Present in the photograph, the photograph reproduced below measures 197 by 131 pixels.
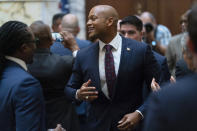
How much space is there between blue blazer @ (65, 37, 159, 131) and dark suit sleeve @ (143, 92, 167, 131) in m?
1.70

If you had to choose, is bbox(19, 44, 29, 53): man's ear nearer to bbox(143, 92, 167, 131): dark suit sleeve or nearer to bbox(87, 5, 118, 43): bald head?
bbox(87, 5, 118, 43): bald head

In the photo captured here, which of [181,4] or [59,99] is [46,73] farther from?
[181,4]

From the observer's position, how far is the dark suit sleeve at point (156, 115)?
71.7 inches

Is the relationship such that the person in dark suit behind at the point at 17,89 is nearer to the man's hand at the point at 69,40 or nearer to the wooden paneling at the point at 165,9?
the man's hand at the point at 69,40

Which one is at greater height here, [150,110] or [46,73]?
[150,110]

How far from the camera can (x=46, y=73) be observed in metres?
3.79

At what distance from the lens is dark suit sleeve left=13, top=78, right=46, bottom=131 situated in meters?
2.80

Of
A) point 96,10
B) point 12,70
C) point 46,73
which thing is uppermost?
point 96,10

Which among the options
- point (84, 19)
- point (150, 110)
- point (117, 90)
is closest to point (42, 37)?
point (117, 90)

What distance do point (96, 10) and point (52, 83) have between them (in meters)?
0.75

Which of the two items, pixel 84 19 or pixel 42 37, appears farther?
pixel 84 19

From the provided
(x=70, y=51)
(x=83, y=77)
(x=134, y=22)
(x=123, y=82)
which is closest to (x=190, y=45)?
(x=123, y=82)

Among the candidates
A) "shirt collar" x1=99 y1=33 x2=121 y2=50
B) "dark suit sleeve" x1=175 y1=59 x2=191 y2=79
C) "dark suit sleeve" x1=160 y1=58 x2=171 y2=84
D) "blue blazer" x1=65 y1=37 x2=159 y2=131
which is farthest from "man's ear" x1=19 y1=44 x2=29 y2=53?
"dark suit sleeve" x1=160 y1=58 x2=171 y2=84

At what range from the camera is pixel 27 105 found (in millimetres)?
2801
